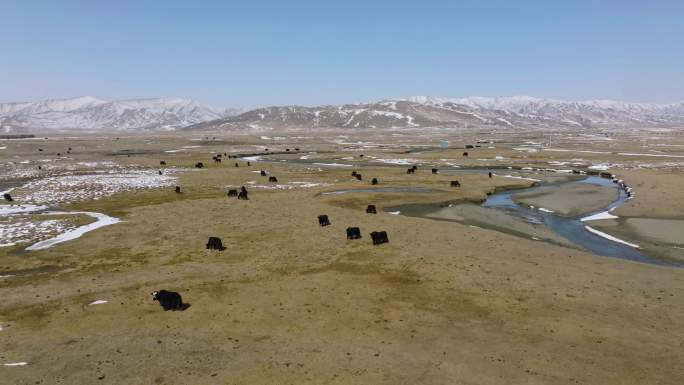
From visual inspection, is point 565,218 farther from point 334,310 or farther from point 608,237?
point 334,310

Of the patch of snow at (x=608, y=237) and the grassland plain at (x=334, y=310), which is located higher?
the grassland plain at (x=334, y=310)

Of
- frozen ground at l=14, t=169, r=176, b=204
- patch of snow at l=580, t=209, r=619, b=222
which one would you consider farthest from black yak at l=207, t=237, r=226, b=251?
patch of snow at l=580, t=209, r=619, b=222

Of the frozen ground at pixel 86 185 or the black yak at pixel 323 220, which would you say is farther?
the frozen ground at pixel 86 185

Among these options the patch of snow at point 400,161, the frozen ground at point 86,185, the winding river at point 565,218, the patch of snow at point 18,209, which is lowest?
→ the winding river at point 565,218

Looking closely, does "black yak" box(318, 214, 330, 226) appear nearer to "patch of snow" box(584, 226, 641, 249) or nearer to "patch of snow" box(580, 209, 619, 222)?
"patch of snow" box(584, 226, 641, 249)

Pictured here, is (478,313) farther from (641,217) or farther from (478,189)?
(478,189)

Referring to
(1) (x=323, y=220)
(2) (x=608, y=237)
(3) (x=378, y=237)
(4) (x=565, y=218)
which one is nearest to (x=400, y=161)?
(4) (x=565, y=218)

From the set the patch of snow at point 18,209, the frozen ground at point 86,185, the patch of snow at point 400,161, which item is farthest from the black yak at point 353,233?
the patch of snow at point 400,161

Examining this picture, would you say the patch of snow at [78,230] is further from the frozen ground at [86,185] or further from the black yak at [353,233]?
the black yak at [353,233]

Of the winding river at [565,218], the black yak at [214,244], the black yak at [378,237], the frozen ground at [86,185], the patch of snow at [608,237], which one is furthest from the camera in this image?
the frozen ground at [86,185]

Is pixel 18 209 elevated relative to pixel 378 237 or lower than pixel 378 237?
lower
